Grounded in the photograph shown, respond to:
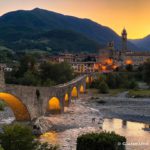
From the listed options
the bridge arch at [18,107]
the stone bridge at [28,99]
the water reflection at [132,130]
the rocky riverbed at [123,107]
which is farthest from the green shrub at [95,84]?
the bridge arch at [18,107]

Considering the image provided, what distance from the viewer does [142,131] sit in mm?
48531

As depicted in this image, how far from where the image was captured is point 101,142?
83.0 feet

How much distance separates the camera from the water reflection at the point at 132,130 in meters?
38.7

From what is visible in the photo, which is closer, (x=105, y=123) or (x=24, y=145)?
(x=24, y=145)

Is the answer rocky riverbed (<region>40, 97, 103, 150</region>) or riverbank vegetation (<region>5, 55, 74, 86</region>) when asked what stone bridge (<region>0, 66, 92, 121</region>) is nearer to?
rocky riverbed (<region>40, 97, 103, 150</region>)

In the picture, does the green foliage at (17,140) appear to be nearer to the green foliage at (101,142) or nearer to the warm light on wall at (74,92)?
the green foliage at (101,142)

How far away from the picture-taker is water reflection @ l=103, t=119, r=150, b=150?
127 ft

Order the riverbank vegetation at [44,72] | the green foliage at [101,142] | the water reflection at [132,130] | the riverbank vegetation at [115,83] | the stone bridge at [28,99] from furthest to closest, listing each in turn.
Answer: the riverbank vegetation at [115,83] < the riverbank vegetation at [44,72] < the stone bridge at [28,99] < the water reflection at [132,130] < the green foliage at [101,142]

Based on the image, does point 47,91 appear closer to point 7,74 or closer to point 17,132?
point 17,132

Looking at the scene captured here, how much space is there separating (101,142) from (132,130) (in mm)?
24679

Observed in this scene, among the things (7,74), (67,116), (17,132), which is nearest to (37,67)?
(7,74)

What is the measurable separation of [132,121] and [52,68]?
168 ft

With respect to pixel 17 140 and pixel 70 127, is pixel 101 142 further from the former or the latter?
pixel 70 127

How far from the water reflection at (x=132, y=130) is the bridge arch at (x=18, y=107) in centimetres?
909
